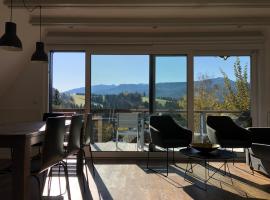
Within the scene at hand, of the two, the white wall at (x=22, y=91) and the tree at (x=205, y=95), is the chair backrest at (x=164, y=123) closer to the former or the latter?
the tree at (x=205, y=95)

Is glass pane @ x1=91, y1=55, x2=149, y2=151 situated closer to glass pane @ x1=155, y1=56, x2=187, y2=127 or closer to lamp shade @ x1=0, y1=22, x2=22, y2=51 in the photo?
glass pane @ x1=155, y1=56, x2=187, y2=127

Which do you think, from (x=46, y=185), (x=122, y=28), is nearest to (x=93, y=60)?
(x=122, y=28)

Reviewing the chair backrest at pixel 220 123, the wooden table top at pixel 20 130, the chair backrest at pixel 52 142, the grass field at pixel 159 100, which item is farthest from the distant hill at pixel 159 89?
the chair backrest at pixel 52 142

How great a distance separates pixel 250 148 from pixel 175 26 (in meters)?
2.45

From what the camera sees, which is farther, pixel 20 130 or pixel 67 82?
pixel 67 82

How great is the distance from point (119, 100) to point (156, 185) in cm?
241

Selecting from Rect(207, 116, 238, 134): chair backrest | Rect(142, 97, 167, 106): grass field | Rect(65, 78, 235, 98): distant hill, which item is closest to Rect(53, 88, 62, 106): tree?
Rect(65, 78, 235, 98): distant hill


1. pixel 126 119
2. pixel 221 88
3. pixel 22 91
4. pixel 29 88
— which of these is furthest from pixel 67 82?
pixel 221 88

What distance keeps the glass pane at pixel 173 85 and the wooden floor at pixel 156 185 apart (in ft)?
4.43

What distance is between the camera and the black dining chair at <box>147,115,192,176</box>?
463 centimetres

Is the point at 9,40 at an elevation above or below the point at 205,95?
above

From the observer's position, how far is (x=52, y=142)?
2.87 metres

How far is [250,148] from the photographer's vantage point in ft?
14.8

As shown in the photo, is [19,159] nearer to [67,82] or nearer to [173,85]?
[67,82]
